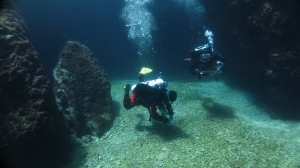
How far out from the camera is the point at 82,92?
8430 mm

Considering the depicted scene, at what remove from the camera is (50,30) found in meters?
22.0

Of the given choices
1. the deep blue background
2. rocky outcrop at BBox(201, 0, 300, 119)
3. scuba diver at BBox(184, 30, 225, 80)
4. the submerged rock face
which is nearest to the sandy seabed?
the submerged rock face

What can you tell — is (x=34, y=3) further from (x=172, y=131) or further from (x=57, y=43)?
(x=172, y=131)

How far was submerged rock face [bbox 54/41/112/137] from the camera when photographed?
25.3ft

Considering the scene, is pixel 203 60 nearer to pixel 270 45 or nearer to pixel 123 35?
pixel 270 45

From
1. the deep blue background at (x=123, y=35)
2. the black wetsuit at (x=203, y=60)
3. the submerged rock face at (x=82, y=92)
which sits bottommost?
the submerged rock face at (x=82, y=92)

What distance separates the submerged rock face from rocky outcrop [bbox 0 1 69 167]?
138cm

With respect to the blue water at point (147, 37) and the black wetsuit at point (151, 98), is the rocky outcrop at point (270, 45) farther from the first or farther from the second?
the black wetsuit at point (151, 98)

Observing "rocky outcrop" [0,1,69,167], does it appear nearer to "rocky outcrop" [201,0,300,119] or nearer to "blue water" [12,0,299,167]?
"blue water" [12,0,299,167]

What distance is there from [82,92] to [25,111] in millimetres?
3207

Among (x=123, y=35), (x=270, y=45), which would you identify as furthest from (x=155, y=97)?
(x=123, y=35)

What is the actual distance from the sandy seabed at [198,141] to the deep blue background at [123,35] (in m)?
8.95

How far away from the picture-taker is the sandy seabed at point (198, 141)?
5.14m

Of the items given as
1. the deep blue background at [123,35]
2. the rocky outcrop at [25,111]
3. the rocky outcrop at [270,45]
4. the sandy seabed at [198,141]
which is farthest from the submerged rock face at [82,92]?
the deep blue background at [123,35]
